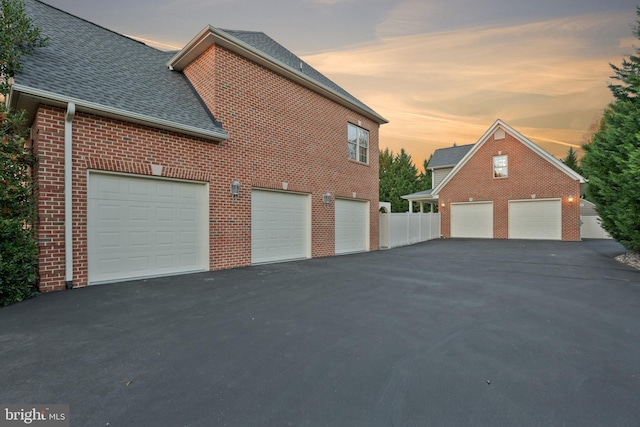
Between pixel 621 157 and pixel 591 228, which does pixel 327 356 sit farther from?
pixel 591 228

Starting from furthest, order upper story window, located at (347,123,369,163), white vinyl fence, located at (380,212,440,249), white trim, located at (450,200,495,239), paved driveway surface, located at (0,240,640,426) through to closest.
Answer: white trim, located at (450,200,495,239)
white vinyl fence, located at (380,212,440,249)
upper story window, located at (347,123,369,163)
paved driveway surface, located at (0,240,640,426)

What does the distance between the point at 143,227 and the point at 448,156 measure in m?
26.4

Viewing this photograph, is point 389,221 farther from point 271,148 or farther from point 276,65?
point 276,65

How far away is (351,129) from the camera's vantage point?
12.7 meters

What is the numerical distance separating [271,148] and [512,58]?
31.3 feet

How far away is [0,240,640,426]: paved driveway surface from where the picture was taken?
2.03 m

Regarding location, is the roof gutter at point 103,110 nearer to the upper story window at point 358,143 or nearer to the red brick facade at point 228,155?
the red brick facade at point 228,155

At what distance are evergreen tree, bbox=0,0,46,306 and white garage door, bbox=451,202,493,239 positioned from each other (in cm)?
2167

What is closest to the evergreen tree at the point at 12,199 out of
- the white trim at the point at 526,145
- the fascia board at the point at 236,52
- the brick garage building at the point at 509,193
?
the fascia board at the point at 236,52

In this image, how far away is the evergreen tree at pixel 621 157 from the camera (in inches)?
302

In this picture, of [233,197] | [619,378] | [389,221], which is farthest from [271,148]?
[619,378]

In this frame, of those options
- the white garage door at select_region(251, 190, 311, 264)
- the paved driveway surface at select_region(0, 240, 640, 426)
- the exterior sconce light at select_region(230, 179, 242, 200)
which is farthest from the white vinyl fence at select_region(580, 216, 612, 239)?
the exterior sconce light at select_region(230, 179, 242, 200)

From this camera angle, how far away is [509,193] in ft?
61.4

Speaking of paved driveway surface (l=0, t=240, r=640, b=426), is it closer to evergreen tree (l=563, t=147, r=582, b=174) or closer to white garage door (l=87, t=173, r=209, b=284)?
white garage door (l=87, t=173, r=209, b=284)
